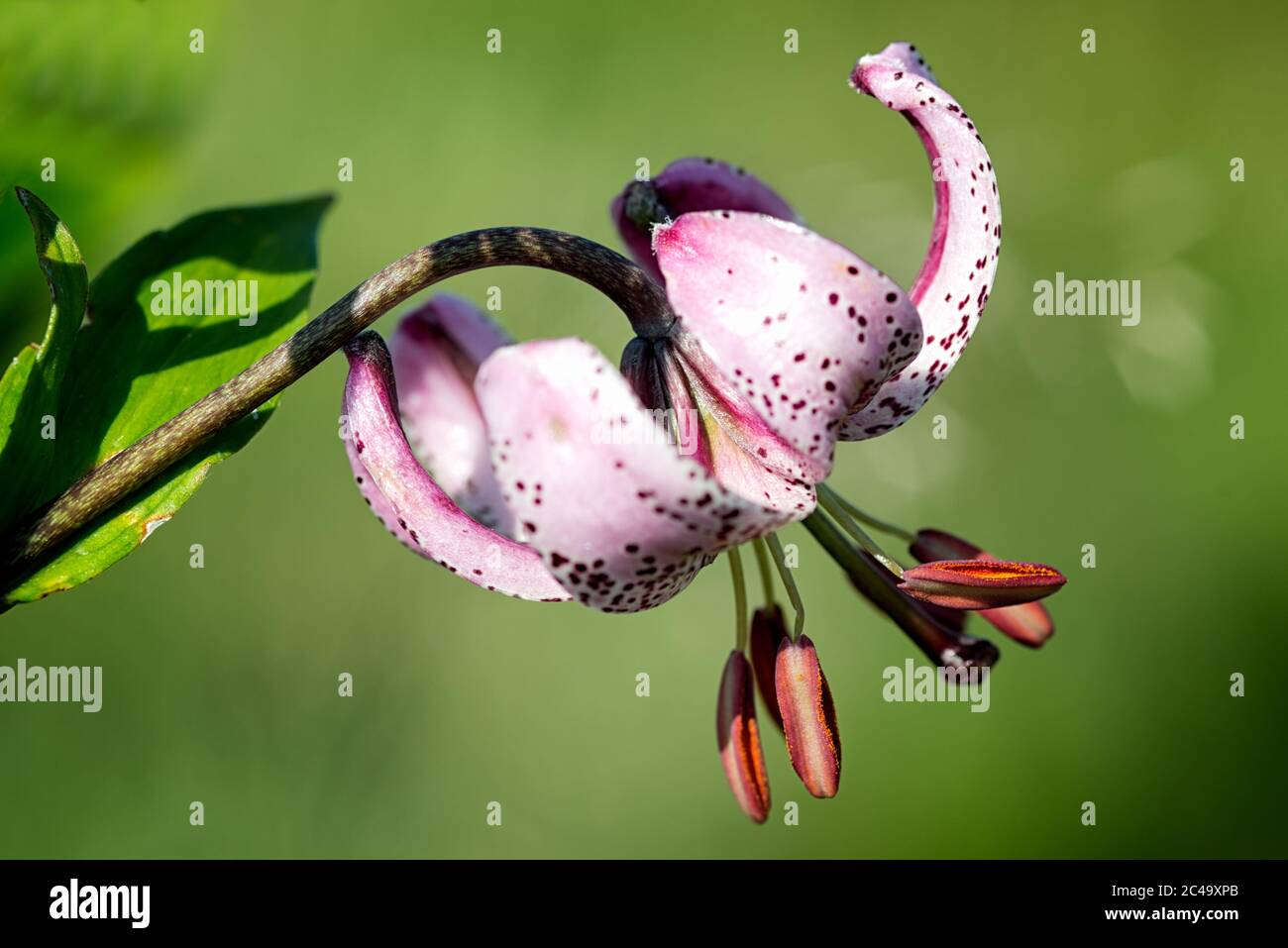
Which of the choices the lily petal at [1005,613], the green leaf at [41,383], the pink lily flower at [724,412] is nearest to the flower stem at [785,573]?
the pink lily flower at [724,412]

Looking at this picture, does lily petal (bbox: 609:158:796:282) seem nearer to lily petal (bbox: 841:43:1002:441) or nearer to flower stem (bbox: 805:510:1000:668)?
lily petal (bbox: 841:43:1002:441)

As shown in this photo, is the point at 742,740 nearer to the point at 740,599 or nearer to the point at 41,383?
the point at 740,599

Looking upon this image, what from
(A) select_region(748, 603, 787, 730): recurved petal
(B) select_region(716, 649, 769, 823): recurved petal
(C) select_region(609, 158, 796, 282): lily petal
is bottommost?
(B) select_region(716, 649, 769, 823): recurved petal

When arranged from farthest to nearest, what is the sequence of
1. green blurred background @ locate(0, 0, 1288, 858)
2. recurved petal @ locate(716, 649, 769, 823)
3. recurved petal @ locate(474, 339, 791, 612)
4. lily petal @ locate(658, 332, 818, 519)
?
green blurred background @ locate(0, 0, 1288, 858), recurved petal @ locate(716, 649, 769, 823), lily petal @ locate(658, 332, 818, 519), recurved petal @ locate(474, 339, 791, 612)

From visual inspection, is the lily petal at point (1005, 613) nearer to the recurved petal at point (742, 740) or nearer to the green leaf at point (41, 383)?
the recurved petal at point (742, 740)

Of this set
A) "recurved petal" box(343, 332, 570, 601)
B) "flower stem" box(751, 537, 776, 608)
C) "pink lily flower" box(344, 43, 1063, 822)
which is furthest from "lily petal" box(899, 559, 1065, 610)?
"recurved petal" box(343, 332, 570, 601)

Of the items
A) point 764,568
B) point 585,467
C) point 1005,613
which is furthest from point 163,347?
point 1005,613
